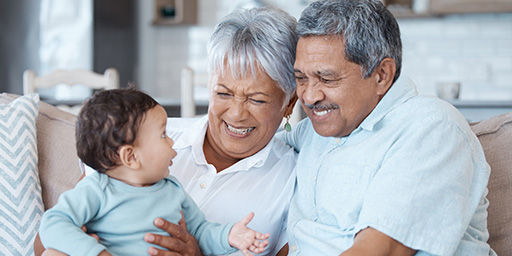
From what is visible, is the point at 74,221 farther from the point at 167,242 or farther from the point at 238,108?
the point at 238,108

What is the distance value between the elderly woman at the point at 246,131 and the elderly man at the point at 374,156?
130 millimetres

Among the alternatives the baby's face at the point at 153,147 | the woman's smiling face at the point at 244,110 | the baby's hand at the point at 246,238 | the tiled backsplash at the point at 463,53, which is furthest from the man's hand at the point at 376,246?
the tiled backsplash at the point at 463,53

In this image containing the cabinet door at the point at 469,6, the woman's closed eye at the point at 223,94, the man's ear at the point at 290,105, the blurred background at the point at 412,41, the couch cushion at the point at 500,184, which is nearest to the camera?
the couch cushion at the point at 500,184

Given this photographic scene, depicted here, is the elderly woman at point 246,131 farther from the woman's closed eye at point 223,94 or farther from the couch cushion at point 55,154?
the couch cushion at point 55,154

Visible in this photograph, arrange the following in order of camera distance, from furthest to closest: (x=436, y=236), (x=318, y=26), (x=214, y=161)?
(x=214, y=161)
(x=318, y=26)
(x=436, y=236)

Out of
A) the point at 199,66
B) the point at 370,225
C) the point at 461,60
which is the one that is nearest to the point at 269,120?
the point at 370,225

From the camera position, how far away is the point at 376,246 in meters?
1.22

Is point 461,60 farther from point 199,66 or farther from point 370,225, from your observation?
point 370,225

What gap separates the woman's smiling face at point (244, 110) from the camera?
1.67 m

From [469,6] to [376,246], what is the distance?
350 centimetres

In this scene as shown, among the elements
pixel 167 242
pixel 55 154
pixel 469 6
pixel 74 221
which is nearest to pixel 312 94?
pixel 167 242

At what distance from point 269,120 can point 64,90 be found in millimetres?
3311

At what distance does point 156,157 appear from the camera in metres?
1.36

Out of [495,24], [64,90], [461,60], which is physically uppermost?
[495,24]
